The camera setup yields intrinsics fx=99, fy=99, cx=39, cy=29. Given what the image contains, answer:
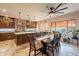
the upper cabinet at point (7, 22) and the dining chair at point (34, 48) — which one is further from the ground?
the upper cabinet at point (7, 22)

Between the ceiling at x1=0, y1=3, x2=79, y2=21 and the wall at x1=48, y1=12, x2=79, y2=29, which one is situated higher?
the ceiling at x1=0, y1=3, x2=79, y2=21

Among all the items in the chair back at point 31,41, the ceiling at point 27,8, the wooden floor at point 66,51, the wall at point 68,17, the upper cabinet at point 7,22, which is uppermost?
the ceiling at point 27,8

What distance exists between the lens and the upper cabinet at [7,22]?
2.12 meters

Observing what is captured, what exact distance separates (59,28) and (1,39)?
4.39 ft

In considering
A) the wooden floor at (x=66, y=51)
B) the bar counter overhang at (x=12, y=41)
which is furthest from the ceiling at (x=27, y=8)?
the wooden floor at (x=66, y=51)

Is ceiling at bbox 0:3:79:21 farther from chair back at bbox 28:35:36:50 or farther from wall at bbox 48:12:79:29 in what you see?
chair back at bbox 28:35:36:50

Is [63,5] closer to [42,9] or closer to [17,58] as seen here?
[42,9]

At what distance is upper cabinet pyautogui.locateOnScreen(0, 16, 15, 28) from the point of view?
6.95 ft

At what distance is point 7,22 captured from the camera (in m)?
2.15

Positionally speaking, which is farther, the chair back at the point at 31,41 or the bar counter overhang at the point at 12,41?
the chair back at the point at 31,41

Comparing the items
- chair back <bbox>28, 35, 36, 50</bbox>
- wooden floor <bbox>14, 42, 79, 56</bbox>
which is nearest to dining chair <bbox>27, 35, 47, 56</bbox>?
chair back <bbox>28, 35, 36, 50</bbox>

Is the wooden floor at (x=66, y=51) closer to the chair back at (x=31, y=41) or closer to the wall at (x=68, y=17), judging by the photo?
the chair back at (x=31, y=41)

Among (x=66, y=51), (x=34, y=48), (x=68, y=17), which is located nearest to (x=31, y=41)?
(x=34, y=48)

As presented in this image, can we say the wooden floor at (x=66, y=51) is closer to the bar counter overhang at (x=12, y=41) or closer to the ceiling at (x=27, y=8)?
the bar counter overhang at (x=12, y=41)
